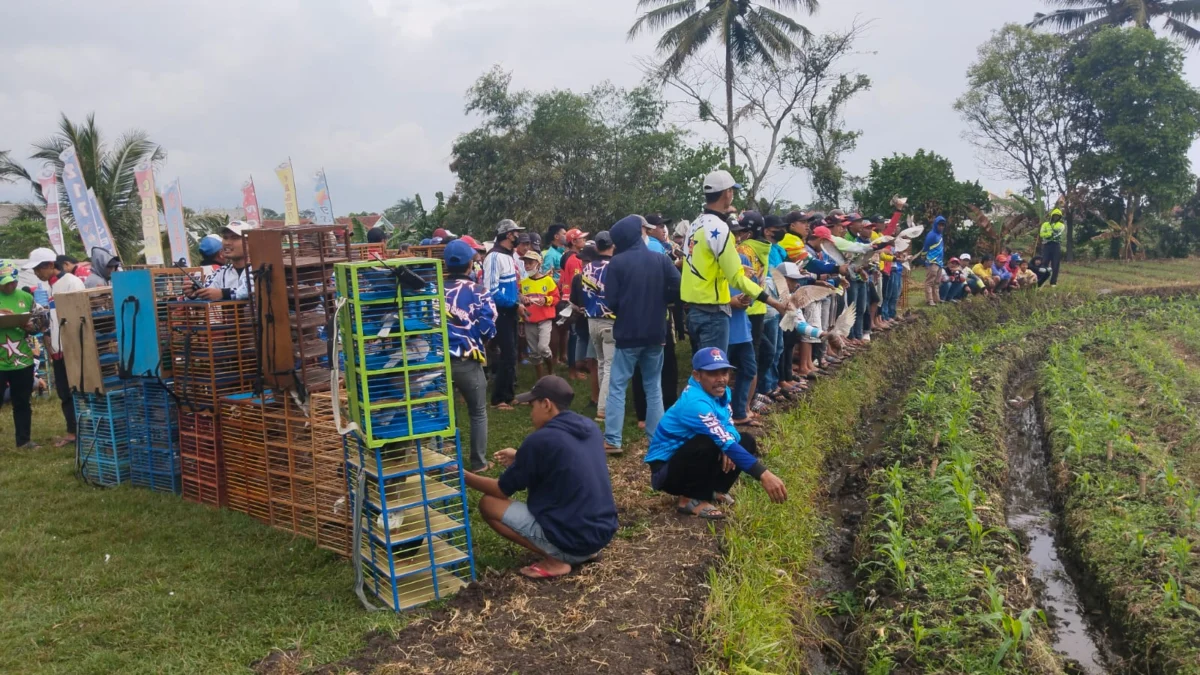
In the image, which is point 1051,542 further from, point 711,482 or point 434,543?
point 434,543

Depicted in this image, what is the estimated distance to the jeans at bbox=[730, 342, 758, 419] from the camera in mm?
7586

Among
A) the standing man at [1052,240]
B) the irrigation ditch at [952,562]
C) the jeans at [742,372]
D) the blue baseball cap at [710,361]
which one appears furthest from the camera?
the standing man at [1052,240]

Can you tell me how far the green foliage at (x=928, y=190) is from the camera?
22.4 m

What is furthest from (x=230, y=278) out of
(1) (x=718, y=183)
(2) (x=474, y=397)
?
(1) (x=718, y=183)

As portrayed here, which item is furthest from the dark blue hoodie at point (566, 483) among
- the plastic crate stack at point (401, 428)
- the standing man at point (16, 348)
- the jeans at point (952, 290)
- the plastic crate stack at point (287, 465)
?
the jeans at point (952, 290)

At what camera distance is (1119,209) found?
2647cm

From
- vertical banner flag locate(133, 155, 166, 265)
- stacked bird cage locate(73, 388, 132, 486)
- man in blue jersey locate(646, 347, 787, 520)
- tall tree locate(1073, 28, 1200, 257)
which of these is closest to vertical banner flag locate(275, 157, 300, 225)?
vertical banner flag locate(133, 155, 166, 265)

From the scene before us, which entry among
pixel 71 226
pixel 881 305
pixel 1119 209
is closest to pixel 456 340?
pixel 881 305

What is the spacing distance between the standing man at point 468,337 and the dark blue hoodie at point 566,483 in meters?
1.87

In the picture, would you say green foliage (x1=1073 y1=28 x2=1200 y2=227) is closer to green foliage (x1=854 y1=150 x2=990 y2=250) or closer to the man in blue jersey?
green foliage (x1=854 y1=150 x2=990 y2=250)

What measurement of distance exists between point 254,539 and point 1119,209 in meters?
27.9

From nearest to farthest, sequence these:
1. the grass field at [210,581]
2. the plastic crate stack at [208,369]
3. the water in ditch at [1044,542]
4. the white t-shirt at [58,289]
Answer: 1. the grass field at [210,581]
2. the water in ditch at [1044,542]
3. the plastic crate stack at [208,369]
4. the white t-shirt at [58,289]

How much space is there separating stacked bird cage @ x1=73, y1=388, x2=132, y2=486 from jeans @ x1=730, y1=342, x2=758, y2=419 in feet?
16.4

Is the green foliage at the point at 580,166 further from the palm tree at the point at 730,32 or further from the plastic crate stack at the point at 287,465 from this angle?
the plastic crate stack at the point at 287,465
